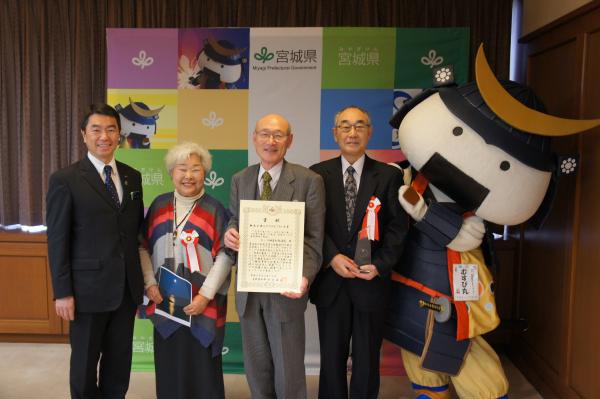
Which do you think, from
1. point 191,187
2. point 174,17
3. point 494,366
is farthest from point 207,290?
point 174,17

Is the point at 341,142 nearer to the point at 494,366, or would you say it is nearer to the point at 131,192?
the point at 131,192

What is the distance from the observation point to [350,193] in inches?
81.4

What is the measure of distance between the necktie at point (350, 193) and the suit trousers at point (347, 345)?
322 mm

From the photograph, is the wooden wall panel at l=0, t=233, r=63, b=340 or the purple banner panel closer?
the purple banner panel

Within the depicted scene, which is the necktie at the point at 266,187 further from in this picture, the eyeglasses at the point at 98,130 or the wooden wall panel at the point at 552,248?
the wooden wall panel at the point at 552,248

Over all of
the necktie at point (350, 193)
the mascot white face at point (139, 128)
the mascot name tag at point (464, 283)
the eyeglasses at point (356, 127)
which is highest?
the mascot white face at point (139, 128)

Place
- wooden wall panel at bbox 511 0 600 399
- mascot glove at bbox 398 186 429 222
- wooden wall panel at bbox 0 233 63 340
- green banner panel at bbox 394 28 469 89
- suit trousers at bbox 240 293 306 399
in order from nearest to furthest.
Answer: suit trousers at bbox 240 293 306 399, mascot glove at bbox 398 186 429 222, wooden wall panel at bbox 511 0 600 399, green banner panel at bbox 394 28 469 89, wooden wall panel at bbox 0 233 63 340

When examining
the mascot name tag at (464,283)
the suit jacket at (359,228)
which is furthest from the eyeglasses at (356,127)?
the mascot name tag at (464,283)

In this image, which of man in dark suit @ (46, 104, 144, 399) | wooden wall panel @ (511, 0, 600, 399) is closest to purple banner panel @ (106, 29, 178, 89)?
man in dark suit @ (46, 104, 144, 399)

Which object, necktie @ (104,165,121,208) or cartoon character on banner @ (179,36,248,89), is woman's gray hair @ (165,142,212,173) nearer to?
necktie @ (104,165,121,208)

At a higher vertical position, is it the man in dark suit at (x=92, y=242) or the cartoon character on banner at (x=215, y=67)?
the cartoon character on banner at (x=215, y=67)

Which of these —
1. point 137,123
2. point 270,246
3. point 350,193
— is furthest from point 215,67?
point 270,246

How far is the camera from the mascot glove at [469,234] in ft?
6.89

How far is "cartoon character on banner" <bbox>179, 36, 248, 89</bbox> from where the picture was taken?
286cm
